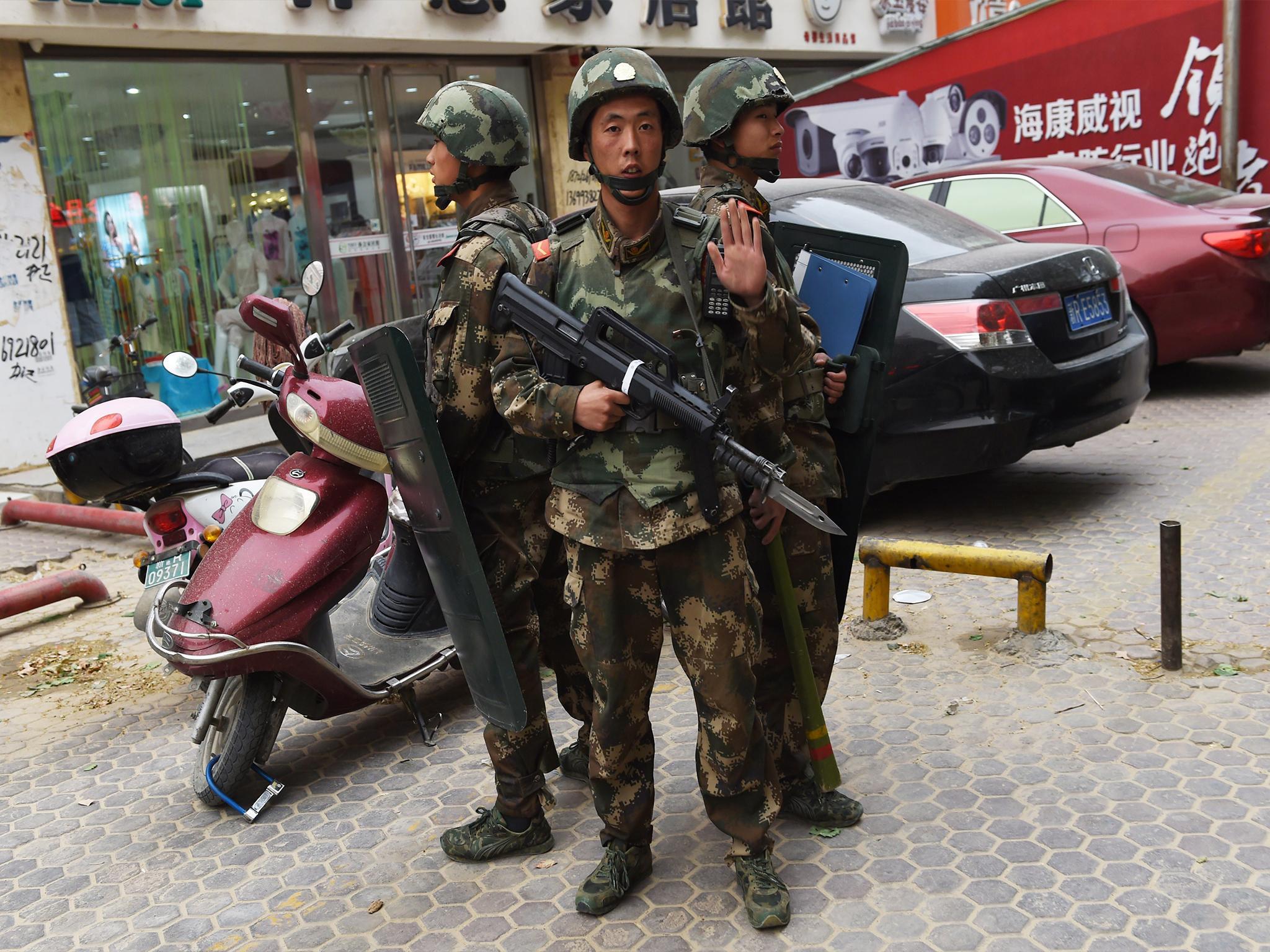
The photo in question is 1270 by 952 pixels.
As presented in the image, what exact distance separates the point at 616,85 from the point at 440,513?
111 cm

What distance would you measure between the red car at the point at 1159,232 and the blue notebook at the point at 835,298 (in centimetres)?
463

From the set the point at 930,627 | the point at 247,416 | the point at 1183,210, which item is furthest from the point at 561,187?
the point at 930,627

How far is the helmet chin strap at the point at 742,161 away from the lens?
10.7ft

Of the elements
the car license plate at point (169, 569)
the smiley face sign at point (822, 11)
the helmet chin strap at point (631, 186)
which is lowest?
the car license plate at point (169, 569)

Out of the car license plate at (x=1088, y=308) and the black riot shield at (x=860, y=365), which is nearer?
the black riot shield at (x=860, y=365)

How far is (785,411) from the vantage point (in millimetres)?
3201

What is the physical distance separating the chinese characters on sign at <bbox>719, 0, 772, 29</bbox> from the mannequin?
21.3 feet

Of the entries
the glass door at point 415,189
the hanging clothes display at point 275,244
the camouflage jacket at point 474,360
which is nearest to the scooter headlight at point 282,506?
the camouflage jacket at point 474,360

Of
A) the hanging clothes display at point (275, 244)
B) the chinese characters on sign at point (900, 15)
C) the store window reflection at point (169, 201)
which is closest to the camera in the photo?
the store window reflection at point (169, 201)

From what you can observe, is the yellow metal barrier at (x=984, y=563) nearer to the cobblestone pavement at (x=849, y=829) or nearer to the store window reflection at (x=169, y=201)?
the cobblestone pavement at (x=849, y=829)

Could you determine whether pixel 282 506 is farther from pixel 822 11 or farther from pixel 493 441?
pixel 822 11

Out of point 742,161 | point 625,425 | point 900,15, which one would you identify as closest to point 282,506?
point 625,425

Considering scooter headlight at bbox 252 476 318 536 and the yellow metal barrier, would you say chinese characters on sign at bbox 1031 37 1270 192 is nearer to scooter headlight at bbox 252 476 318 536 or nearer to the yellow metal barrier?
the yellow metal barrier

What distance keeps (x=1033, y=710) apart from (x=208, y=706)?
2.65 metres
